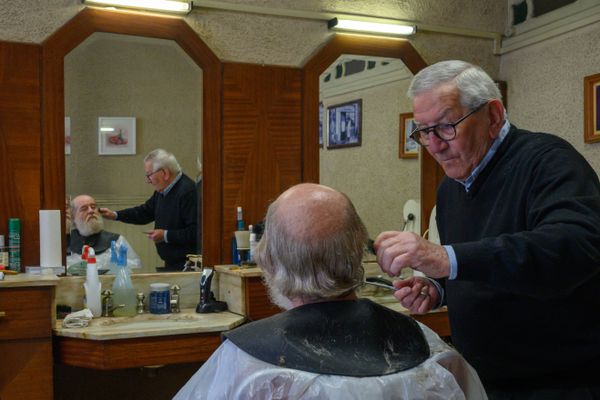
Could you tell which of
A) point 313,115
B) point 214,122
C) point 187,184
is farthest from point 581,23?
point 187,184

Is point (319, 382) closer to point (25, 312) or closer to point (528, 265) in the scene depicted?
point (528, 265)

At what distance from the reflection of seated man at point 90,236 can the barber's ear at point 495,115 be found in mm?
1944

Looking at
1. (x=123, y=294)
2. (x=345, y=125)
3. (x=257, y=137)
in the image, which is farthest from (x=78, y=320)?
(x=345, y=125)

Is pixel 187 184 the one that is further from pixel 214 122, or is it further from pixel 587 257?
pixel 587 257

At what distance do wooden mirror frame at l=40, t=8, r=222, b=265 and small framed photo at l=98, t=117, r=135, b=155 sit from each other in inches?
6.9

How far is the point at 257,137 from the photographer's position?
3334mm

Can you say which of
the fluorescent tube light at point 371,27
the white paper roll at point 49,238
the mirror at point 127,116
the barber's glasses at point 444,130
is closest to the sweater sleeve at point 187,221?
Result: the mirror at point 127,116

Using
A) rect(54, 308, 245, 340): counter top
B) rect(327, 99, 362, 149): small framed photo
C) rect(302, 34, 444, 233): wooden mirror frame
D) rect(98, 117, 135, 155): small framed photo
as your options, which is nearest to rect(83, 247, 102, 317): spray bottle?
rect(54, 308, 245, 340): counter top

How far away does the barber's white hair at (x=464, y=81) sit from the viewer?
171 centimetres

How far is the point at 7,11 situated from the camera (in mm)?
2832

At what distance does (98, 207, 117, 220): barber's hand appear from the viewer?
305cm

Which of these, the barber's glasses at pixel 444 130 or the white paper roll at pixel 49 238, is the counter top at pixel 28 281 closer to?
the white paper roll at pixel 49 238

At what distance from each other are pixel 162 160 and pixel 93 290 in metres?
0.69

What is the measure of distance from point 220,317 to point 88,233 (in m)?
0.73
